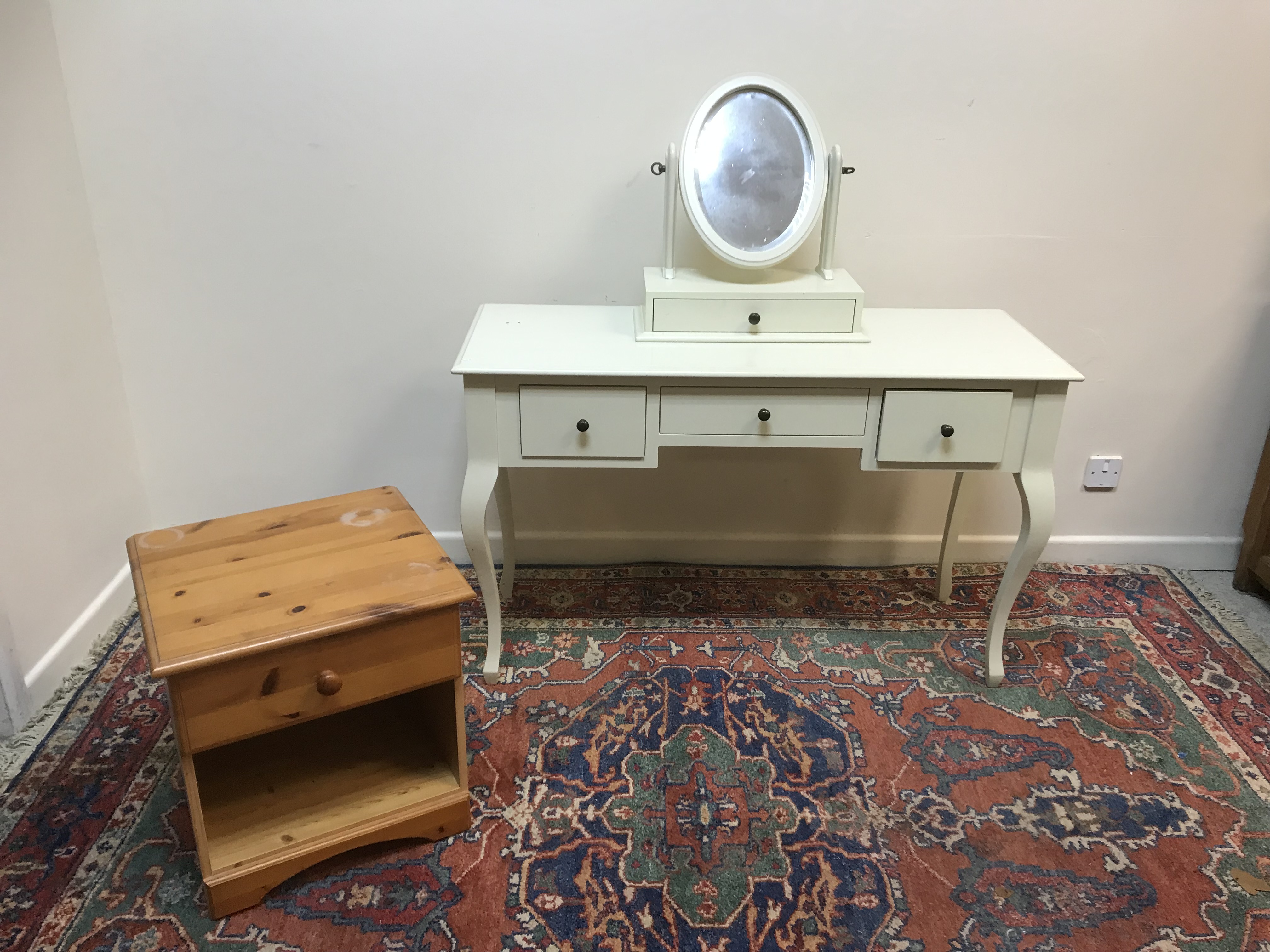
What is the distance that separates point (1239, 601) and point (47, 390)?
2804mm

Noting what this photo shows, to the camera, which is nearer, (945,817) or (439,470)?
(945,817)

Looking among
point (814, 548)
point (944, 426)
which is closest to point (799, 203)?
point (944, 426)

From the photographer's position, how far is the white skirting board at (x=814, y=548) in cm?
241

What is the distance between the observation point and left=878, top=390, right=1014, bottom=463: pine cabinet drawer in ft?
5.64

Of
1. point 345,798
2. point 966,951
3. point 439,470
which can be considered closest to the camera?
point 966,951

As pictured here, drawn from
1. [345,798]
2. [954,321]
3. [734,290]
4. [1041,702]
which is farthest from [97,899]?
[954,321]

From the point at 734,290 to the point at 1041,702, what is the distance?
106 cm

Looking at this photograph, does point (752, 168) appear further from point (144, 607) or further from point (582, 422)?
point (144, 607)

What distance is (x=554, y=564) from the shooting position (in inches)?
95.3

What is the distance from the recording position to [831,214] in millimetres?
1872

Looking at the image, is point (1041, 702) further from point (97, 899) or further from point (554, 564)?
point (97, 899)

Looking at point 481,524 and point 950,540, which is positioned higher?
point 481,524

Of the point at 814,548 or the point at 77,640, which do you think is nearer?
the point at 77,640

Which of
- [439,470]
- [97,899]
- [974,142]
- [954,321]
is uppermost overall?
[974,142]
